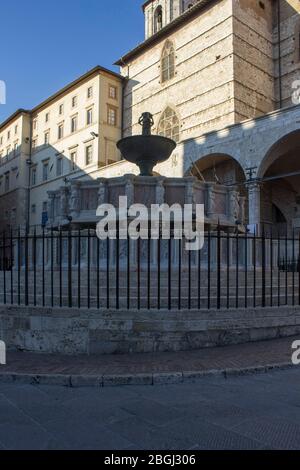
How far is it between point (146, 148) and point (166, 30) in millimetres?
26170

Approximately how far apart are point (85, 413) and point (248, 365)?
2.41m

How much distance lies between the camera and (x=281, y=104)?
30.5 meters

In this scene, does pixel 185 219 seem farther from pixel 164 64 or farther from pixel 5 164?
pixel 5 164

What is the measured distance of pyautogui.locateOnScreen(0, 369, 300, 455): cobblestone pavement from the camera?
318cm

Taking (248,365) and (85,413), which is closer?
(85,413)

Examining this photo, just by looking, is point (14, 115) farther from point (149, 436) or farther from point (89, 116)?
point (149, 436)

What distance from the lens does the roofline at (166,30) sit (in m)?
30.2

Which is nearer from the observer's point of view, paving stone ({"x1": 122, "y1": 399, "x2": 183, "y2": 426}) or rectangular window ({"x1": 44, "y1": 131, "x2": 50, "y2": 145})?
paving stone ({"x1": 122, "y1": 399, "x2": 183, "y2": 426})

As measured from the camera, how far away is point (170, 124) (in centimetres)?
3294

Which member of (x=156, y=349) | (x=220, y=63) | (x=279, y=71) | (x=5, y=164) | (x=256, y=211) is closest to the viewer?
(x=156, y=349)

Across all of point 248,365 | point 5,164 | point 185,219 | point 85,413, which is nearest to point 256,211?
point 185,219

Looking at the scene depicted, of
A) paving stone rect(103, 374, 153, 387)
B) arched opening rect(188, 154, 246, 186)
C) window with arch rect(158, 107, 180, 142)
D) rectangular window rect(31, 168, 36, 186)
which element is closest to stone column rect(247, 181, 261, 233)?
arched opening rect(188, 154, 246, 186)

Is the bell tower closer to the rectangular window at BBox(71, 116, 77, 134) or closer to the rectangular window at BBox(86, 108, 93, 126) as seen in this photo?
the rectangular window at BBox(86, 108, 93, 126)

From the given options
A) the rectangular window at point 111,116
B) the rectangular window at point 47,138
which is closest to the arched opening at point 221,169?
the rectangular window at point 111,116
